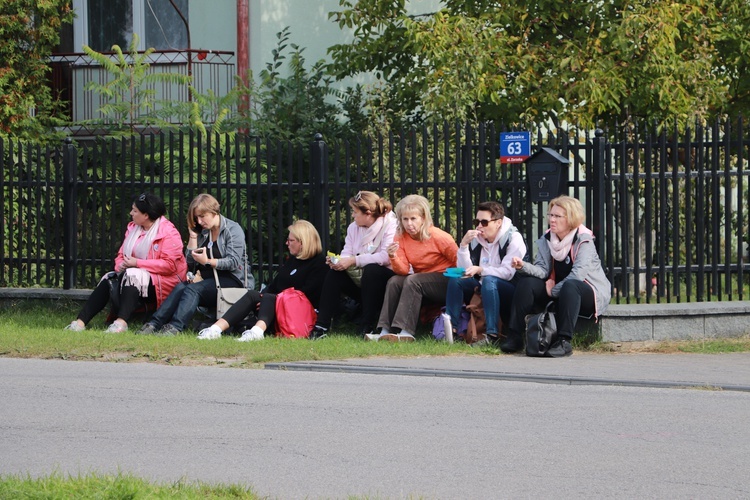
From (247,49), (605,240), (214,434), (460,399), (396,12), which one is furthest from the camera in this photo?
(247,49)

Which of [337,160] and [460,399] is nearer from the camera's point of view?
[460,399]

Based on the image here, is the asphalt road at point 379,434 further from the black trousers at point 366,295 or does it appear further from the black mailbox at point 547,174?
the black mailbox at point 547,174

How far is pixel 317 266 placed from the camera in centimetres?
1205

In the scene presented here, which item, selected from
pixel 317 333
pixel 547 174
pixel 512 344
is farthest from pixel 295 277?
pixel 547 174

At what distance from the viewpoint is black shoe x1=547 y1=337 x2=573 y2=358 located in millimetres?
10383

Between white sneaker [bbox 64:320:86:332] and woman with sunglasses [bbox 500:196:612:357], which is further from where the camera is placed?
white sneaker [bbox 64:320:86:332]

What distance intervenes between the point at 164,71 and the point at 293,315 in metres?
8.10

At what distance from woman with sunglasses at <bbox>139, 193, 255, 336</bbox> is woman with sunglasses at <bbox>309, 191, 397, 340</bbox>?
37.9 inches

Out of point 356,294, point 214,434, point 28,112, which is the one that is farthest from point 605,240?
point 28,112

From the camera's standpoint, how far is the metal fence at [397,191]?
37.3 ft

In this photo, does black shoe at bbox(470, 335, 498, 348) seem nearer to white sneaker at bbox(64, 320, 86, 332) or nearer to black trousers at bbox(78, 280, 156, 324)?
black trousers at bbox(78, 280, 156, 324)

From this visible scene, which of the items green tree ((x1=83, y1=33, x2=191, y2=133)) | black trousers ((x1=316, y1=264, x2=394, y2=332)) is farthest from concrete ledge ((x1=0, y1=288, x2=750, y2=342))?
green tree ((x1=83, y1=33, x2=191, y2=133))

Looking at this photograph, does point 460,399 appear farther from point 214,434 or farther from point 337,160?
point 337,160

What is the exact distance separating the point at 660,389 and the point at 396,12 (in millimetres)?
8733
